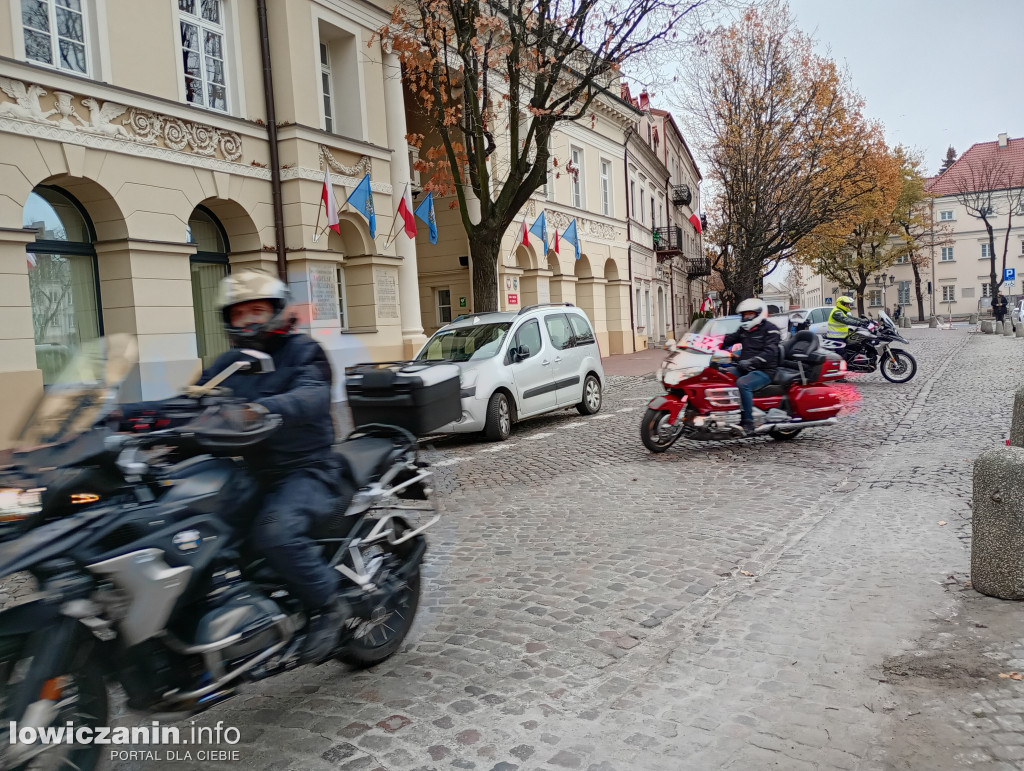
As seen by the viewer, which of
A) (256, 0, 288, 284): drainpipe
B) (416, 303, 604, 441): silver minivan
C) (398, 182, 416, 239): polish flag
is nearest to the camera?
(416, 303, 604, 441): silver minivan

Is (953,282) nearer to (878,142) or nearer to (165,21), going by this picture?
(878,142)

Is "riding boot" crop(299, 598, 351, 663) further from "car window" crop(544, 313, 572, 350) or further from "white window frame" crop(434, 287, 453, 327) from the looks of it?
"white window frame" crop(434, 287, 453, 327)

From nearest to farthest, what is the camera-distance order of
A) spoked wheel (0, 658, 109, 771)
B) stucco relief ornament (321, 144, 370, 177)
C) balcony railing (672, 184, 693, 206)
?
spoked wheel (0, 658, 109, 771)
stucco relief ornament (321, 144, 370, 177)
balcony railing (672, 184, 693, 206)

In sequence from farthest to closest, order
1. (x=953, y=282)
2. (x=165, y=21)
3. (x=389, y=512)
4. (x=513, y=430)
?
(x=953, y=282), (x=165, y=21), (x=513, y=430), (x=389, y=512)

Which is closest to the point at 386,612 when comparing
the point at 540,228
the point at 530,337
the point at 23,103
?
the point at 530,337

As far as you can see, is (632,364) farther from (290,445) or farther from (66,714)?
(66,714)

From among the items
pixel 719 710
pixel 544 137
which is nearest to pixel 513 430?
pixel 544 137

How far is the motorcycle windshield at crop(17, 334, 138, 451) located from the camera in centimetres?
265

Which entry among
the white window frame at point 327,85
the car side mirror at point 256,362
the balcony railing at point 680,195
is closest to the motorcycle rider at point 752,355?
the car side mirror at point 256,362

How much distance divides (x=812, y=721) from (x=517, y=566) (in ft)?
8.28

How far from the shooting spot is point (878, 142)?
36.7 m

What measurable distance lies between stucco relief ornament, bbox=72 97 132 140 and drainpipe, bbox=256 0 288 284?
3191 millimetres

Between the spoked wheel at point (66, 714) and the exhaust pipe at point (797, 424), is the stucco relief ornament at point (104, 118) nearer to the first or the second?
the exhaust pipe at point (797, 424)

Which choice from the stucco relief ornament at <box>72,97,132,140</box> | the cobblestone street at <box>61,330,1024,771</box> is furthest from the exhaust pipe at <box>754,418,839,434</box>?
the stucco relief ornament at <box>72,97,132,140</box>
